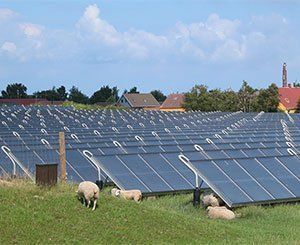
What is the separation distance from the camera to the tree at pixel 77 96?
560 ft

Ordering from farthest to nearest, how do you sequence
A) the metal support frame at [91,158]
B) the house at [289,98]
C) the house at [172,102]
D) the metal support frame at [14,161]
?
the house at [172,102] → the house at [289,98] → the metal support frame at [91,158] → the metal support frame at [14,161]

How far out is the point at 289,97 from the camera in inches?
4419

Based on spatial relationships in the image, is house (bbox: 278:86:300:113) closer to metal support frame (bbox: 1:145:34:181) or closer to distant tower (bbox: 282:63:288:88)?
distant tower (bbox: 282:63:288:88)

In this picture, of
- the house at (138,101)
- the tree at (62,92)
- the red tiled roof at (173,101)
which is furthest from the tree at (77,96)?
the red tiled roof at (173,101)

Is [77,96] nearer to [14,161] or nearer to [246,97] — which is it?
[246,97]

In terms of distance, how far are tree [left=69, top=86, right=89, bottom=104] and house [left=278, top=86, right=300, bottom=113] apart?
66.7 meters

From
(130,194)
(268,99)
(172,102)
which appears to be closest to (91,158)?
(130,194)

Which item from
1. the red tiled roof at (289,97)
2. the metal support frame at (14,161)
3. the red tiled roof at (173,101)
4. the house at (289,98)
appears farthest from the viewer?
the red tiled roof at (173,101)

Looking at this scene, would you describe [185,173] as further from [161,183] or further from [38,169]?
[38,169]

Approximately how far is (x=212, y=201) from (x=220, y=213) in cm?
97

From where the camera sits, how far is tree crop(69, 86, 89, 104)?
17057 cm

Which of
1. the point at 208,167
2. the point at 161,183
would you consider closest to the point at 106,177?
the point at 161,183

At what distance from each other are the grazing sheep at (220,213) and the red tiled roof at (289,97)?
93.4 meters

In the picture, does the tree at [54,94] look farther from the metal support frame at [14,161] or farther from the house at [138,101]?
the metal support frame at [14,161]
